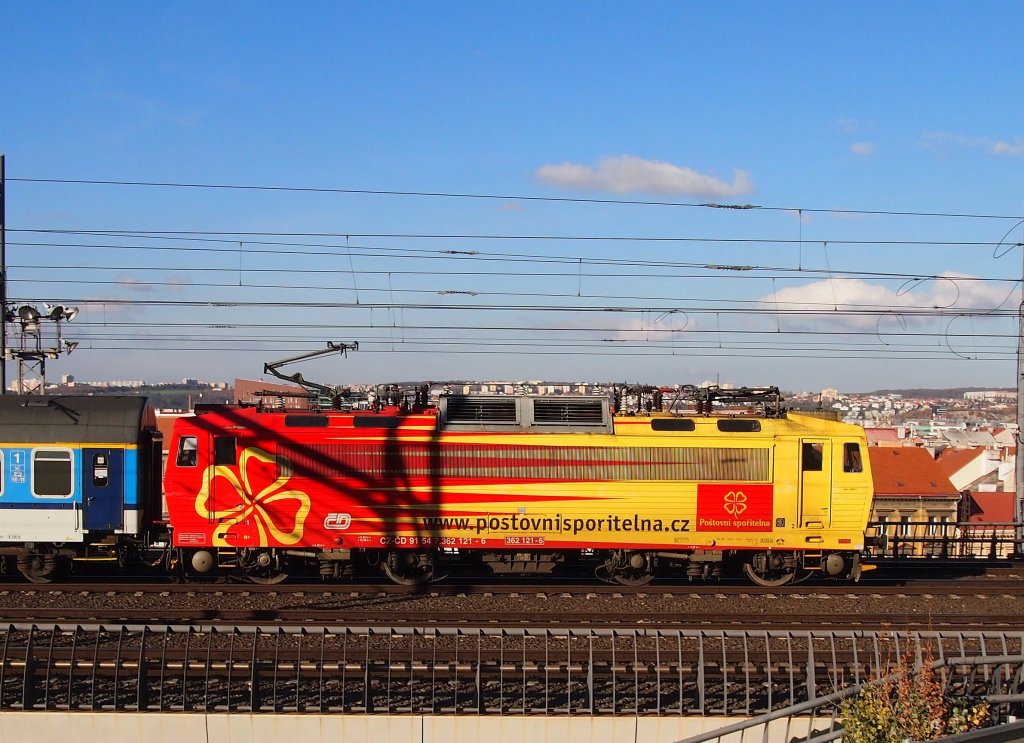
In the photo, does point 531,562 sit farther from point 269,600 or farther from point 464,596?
point 269,600

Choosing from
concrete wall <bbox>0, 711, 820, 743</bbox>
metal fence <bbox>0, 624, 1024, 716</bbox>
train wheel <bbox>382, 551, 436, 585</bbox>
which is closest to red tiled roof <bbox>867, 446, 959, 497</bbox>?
train wheel <bbox>382, 551, 436, 585</bbox>

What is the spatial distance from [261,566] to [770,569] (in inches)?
390

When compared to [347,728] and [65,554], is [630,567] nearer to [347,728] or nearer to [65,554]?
[347,728]

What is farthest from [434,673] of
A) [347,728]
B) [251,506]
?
[251,506]

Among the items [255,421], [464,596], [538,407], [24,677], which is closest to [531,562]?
[464,596]

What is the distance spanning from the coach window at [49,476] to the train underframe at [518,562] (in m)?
2.42

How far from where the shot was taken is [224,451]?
1767cm

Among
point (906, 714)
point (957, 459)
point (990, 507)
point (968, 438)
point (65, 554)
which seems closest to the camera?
point (906, 714)

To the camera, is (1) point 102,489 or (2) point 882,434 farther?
(2) point 882,434

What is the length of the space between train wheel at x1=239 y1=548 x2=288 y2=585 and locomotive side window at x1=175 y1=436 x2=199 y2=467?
6.46 ft

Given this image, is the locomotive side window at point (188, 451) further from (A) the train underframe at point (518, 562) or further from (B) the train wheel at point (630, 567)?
(B) the train wheel at point (630, 567)

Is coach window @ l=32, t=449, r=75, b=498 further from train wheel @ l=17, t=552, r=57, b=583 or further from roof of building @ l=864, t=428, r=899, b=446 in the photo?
roof of building @ l=864, t=428, r=899, b=446

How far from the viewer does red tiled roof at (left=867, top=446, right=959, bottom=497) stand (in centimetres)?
4922

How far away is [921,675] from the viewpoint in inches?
387
